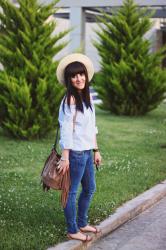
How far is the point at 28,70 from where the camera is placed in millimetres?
11516

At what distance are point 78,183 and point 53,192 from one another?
2.00 meters

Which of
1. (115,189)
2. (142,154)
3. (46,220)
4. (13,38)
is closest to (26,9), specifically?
(13,38)

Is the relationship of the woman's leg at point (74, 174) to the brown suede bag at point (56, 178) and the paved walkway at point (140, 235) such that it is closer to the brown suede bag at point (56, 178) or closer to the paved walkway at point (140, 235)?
the brown suede bag at point (56, 178)

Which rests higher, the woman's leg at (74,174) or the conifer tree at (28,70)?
the conifer tree at (28,70)

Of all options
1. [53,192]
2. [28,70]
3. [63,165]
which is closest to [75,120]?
[63,165]

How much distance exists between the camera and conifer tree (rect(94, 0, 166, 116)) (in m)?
16.3

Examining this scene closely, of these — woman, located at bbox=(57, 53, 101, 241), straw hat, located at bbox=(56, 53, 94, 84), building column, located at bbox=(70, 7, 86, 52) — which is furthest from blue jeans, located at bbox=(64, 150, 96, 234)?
building column, located at bbox=(70, 7, 86, 52)

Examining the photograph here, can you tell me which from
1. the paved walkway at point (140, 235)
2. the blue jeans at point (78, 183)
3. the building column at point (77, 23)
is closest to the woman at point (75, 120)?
the blue jeans at point (78, 183)

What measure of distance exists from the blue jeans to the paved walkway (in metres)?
0.30

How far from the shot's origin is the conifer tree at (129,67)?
53.6 ft

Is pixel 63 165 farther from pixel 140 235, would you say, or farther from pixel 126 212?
pixel 126 212

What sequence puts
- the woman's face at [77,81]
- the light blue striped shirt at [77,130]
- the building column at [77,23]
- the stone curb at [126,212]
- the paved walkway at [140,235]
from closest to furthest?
the light blue striped shirt at [77,130] < the woman's face at [77,81] < the stone curb at [126,212] < the paved walkway at [140,235] < the building column at [77,23]

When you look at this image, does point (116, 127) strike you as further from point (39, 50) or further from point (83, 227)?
point (83, 227)

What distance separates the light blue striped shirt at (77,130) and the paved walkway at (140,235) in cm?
107
